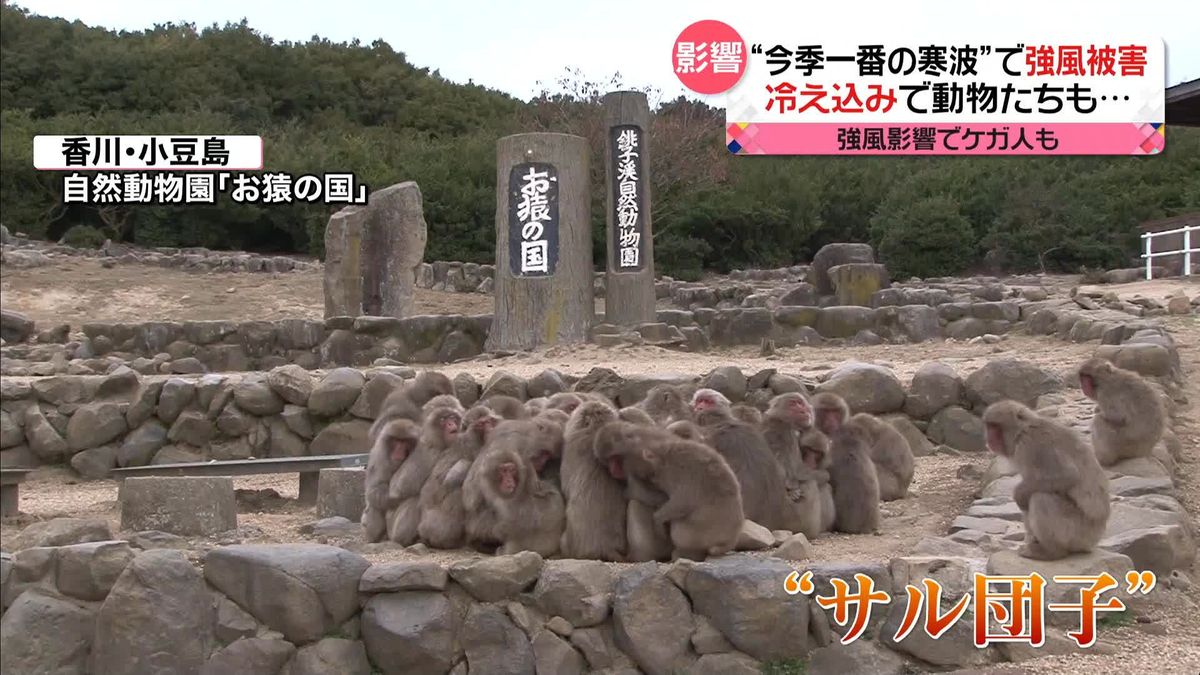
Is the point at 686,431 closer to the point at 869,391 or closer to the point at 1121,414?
the point at 1121,414

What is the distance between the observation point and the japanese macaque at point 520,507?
5.25 m

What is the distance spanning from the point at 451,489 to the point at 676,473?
4.03 feet

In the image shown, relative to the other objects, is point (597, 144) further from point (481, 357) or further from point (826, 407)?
point (826, 407)

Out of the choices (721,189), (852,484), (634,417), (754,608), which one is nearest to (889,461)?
(852,484)

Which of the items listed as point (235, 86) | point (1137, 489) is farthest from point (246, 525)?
point (235, 86)

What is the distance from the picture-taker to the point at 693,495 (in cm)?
491

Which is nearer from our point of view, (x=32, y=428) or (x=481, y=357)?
(x=32, y=428)

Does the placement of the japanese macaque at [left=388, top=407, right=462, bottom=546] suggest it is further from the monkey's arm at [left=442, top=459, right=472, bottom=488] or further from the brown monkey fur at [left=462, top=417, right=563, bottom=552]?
the brown monkey fur at [left=462, top=417, right=563, bottom=552]

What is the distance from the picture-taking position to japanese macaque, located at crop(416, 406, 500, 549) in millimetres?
5590

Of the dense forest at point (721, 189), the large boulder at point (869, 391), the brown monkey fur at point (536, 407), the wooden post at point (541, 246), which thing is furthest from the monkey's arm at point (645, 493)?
the dense forest at point (721, 189)

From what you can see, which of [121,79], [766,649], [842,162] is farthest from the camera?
[842,162]

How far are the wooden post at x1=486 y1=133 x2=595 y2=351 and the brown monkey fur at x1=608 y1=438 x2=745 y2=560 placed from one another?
8760 mm

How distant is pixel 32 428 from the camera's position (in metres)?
7.27

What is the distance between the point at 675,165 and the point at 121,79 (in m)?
28.4
